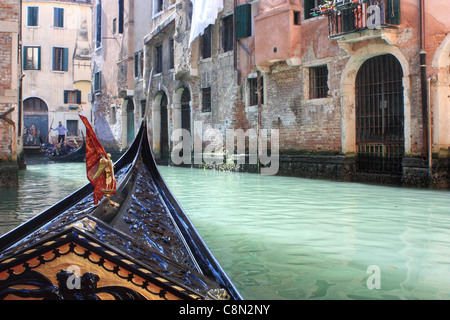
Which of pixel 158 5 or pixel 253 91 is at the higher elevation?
pixel 158 5

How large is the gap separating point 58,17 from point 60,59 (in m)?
2.26

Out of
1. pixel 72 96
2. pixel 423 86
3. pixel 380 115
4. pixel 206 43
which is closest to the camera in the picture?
pixel 423 86

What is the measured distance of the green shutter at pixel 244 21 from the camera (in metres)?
12.1

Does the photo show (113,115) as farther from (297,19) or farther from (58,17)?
(297,19)

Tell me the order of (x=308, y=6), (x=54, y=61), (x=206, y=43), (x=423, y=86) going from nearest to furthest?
(x=423, y=86), (x=308, y=6), (x=206, y=43), (x=54, y=61)

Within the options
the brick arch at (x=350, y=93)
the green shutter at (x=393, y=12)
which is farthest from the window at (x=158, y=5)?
the green shutter at (x=393, y=12)

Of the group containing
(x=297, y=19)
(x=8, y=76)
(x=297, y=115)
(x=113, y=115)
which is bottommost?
(x=297, y=115)

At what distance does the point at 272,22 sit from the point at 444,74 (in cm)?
420

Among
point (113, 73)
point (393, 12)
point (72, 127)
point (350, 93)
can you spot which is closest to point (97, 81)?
point (113, 73)

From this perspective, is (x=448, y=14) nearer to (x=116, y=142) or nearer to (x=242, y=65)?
(x=242, y=65)

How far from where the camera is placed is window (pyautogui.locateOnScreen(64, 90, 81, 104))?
27.3 metres

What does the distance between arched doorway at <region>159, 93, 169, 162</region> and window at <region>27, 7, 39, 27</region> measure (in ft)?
43.3

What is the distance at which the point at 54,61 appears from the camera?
26.9m

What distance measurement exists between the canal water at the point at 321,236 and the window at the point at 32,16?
68.9 feet
